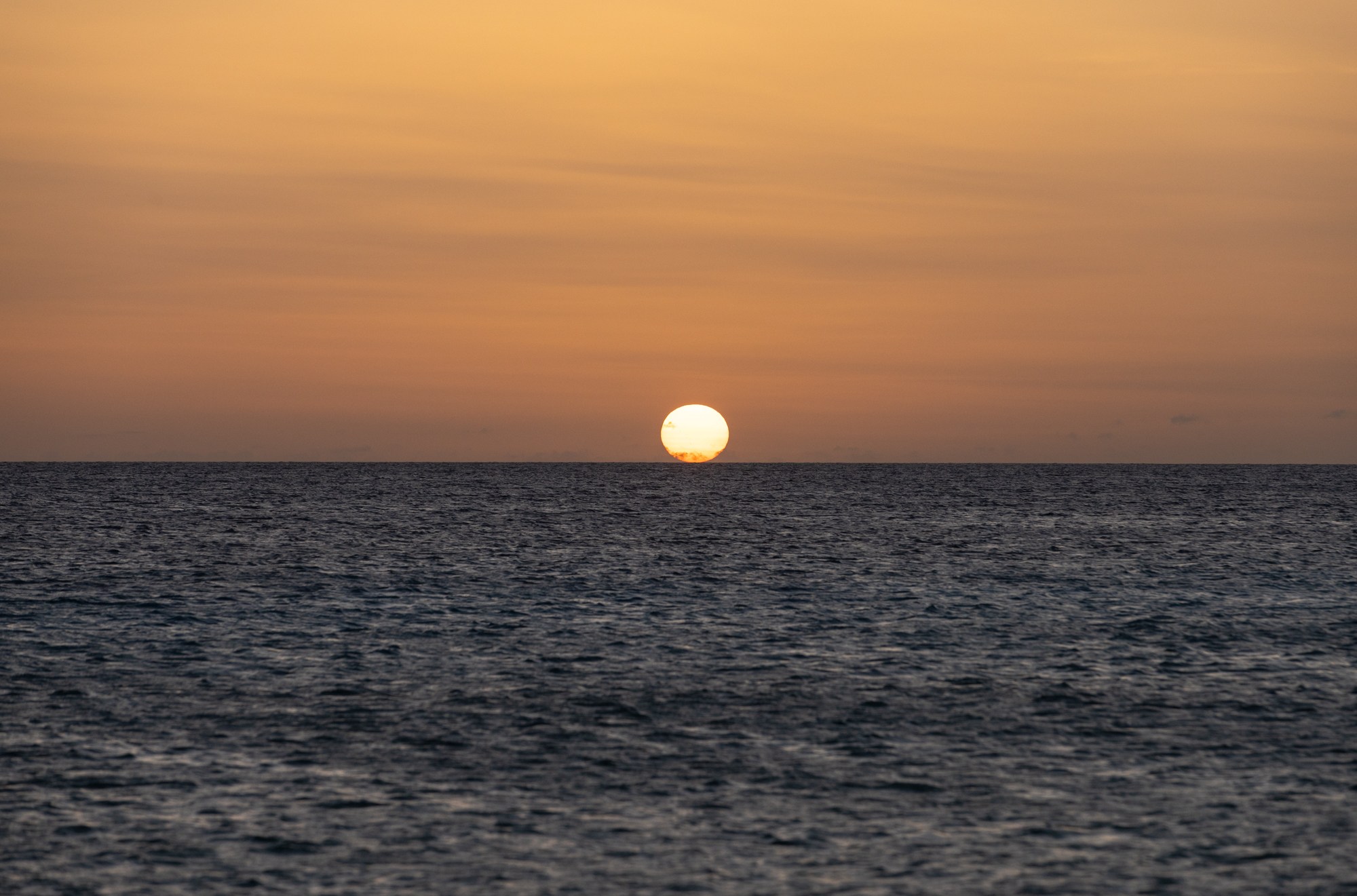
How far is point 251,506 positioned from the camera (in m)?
151

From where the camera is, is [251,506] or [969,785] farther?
[251,506]

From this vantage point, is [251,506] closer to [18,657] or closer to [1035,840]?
[18,657]

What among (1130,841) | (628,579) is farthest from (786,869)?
(628,579)

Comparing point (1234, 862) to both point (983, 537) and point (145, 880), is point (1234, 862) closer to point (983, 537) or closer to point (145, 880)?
point (145, 880)

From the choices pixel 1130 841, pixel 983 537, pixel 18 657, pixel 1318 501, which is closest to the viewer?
pixel 1130 841

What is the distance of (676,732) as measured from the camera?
29953 mm

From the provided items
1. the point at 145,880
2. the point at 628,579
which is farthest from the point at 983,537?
the point at 145,880

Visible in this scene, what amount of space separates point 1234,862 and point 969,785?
17.8 feet

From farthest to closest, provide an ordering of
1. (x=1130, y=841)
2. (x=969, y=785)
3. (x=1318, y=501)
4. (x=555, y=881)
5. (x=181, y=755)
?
(x=1318, y=501) → (x=181, y=755) → (x=969, y=785) → (x=1130, y=841) → (x=555, y=881)

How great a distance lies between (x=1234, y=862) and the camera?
2097 cm

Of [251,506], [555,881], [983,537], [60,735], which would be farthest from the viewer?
[251,506]

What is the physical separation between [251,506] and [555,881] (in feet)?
456

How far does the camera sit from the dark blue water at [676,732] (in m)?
21.0

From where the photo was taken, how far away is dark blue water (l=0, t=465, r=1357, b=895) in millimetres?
21047
